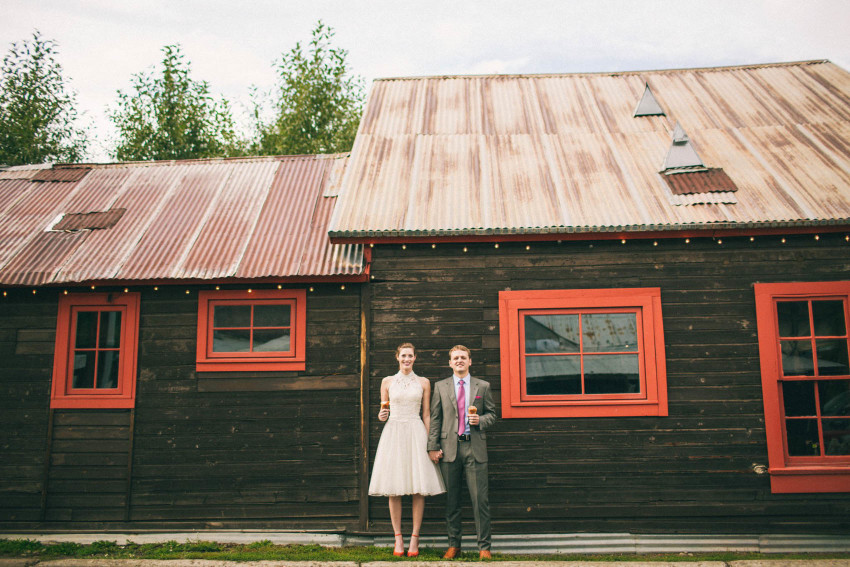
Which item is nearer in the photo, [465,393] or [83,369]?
[465,393]

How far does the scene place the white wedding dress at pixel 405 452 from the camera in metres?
5.64

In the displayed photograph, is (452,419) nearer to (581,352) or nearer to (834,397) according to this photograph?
(581,352)

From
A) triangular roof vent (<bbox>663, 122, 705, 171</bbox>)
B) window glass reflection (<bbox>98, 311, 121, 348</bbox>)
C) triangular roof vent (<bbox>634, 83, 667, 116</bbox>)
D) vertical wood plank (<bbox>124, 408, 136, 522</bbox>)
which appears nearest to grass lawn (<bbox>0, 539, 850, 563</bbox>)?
vertical wood plank (<bbox>124, 408, 136, 522</bbox>)

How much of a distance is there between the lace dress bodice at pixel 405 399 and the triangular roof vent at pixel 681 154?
4.24 meters

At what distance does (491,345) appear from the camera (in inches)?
257

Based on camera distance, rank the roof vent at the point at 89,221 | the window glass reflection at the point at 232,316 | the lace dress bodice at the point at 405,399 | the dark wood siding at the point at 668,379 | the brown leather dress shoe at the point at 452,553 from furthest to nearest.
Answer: the roof vent at the point at 89,221 → the window glass reflection at the point at 232,316 → the dark wood siding at the point at 668,379 → the lace dress bodice at the point at 405,399 → the brown leather dress shoe at the point at 452,553

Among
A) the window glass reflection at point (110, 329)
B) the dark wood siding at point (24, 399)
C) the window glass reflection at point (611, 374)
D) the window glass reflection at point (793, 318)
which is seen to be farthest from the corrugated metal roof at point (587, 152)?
the dark wood siding at point (24, 399)

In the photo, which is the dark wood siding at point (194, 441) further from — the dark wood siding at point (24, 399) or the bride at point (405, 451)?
the bride at point (405, 451)

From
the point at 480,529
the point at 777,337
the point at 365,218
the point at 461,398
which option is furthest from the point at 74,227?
the point at 777,337

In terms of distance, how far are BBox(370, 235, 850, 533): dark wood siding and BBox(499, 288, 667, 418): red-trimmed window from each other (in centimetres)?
14

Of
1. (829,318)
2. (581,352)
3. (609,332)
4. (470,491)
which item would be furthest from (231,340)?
(829,318)

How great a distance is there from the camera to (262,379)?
6828 mm

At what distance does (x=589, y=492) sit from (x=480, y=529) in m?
1.48

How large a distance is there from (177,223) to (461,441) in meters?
4.92
